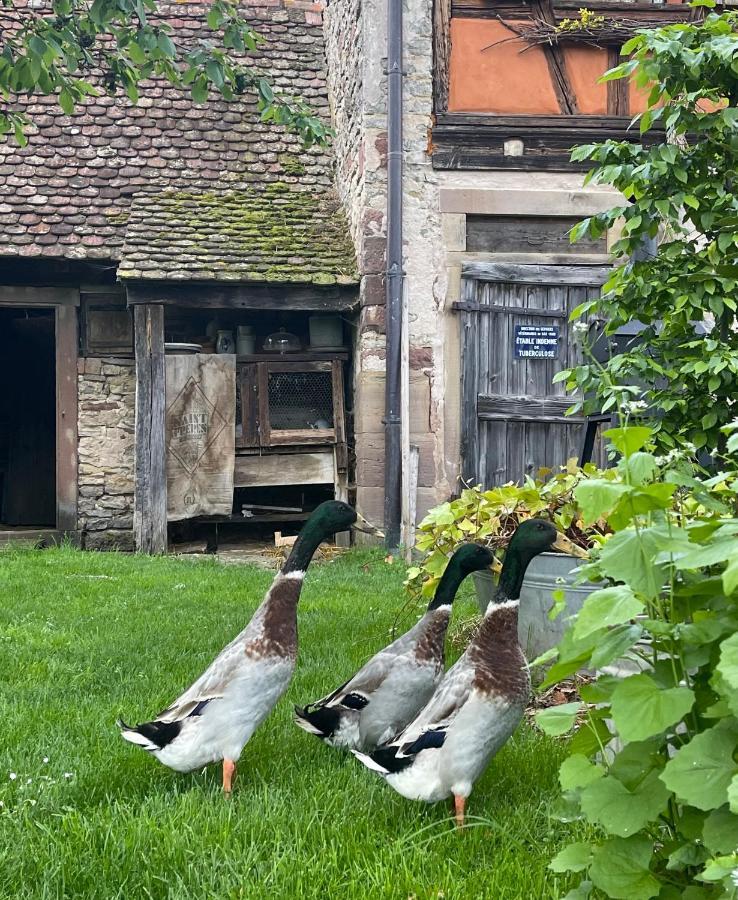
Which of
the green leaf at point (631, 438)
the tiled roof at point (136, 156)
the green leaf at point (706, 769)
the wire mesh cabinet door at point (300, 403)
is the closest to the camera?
the green leaf at point (706, 769)

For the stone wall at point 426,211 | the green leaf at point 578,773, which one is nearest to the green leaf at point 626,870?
the green leaf at point 578,773

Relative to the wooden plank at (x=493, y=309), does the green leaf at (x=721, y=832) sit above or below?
below

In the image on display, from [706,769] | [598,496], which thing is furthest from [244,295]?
[706,769]

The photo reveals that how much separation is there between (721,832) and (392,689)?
1834mm

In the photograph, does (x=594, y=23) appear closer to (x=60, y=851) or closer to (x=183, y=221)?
(x=183, y=221)

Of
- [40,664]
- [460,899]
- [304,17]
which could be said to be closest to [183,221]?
[304,17]

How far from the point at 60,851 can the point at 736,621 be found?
72.1 inches

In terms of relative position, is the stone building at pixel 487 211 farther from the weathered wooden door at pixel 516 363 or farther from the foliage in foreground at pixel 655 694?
the foliage in foreground at pixel 655 694

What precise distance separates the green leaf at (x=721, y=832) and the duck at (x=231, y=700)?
1713 millimetres

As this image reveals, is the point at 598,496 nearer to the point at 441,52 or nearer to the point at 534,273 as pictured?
the point at 534,273

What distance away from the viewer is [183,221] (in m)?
10.0

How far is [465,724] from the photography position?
2.69 metres

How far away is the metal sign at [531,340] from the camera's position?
30.7 ft

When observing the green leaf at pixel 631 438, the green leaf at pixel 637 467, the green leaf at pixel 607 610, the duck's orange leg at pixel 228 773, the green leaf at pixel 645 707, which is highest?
the green leaf at pixel 631 438
